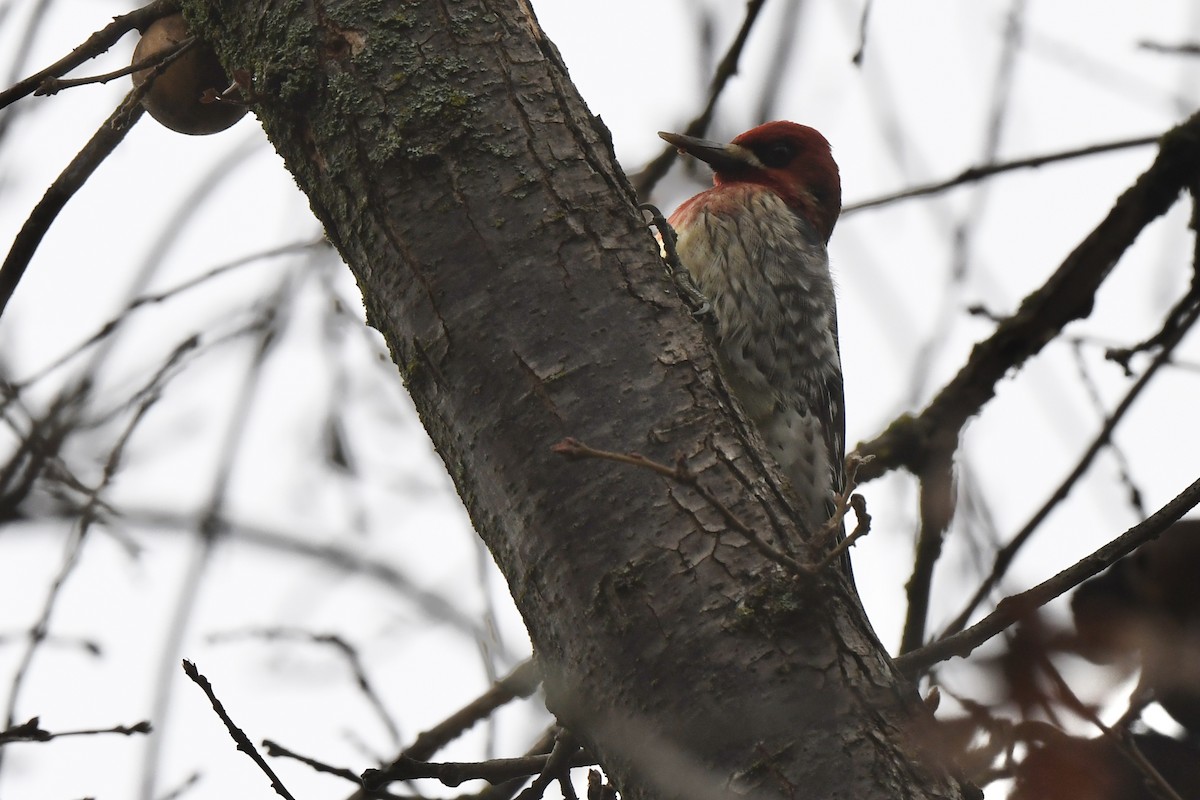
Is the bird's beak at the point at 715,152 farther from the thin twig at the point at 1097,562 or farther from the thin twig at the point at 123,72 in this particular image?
the thin twig at the point at 1097,562

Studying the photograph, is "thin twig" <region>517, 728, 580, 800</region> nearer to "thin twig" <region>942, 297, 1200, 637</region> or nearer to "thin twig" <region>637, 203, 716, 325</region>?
"thin twig" <region>637, 203, 716, 325</region>

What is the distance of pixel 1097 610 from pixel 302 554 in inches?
116

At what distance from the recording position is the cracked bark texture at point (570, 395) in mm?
1502

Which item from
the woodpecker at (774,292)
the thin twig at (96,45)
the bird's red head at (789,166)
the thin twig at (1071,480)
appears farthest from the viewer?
the bird's red head at (789,166)

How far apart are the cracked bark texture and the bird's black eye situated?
255cm

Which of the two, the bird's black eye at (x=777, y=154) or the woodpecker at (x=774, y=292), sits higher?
the bird's black eye at (x=777, y=154)

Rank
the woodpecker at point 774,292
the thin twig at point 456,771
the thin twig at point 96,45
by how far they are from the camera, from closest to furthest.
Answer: the thin twig at point 456,771
the thin twig at point 96,45
the woodpecker at point 774,292

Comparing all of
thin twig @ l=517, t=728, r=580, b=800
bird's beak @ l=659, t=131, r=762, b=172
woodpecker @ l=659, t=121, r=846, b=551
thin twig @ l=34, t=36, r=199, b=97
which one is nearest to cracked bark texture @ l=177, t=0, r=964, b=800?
thin twig @ l=34, t=36, r=199, b=97

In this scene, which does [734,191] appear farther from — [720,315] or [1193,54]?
[1193,54]

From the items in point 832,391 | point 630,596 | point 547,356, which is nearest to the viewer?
point 630,596

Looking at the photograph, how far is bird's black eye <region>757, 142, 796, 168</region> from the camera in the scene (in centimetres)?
439

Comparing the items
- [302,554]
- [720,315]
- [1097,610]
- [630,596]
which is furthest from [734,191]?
[1097,610]

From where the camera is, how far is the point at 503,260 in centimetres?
173

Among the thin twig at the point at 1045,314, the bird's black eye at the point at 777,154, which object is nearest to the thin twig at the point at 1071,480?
the thin twig at the point at 1045,314
